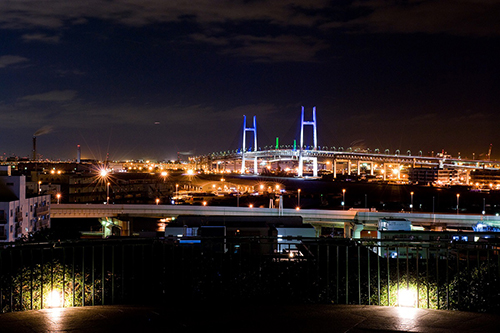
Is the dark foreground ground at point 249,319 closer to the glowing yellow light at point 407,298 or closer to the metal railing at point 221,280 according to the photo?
the metal railing at point 221,280

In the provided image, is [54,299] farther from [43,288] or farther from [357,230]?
[357,230]

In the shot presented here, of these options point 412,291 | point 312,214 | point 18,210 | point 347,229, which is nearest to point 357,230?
point 347,229

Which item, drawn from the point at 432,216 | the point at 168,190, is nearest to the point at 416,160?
the point at 168,190

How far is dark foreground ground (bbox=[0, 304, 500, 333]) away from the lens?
2033 millimetres

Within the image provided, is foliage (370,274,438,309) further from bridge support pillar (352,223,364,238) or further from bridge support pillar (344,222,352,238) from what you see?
bridge support pillar (344,222,352,238)

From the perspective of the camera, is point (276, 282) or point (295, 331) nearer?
point (295, 331)

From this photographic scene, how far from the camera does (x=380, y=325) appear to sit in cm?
207

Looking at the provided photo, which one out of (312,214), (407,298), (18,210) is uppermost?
(18,210)

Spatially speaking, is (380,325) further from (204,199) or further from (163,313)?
(204,199)

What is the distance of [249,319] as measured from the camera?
7.11 ft

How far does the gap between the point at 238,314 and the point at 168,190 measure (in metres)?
29.1

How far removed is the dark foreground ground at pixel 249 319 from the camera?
80.0 inches

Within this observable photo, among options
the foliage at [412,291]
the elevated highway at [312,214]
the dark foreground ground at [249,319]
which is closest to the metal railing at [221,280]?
the foliage at [412,291]

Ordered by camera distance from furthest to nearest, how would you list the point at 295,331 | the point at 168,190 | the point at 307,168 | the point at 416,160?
the point at 307,168, the point at 416,160, the point at 168,190, the point at 295,331
